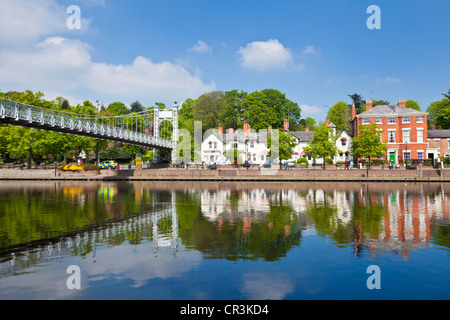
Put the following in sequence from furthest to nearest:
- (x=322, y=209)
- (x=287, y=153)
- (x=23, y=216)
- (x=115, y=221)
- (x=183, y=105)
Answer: (x=183, y=105)
(x=287, y=153)
(x=322, y=209)
(x=23, y=216)
(x=115, y=221)

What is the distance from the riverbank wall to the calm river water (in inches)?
983

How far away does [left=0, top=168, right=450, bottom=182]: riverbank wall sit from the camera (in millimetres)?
49969

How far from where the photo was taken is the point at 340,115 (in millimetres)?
101500

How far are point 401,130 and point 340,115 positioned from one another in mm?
39229

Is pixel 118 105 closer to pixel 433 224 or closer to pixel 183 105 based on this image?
pixel 183 105

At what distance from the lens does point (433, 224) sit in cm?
2056

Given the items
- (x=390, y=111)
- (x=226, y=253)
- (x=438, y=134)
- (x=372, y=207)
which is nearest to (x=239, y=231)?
(x=226, y=253)

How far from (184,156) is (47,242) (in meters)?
55.8

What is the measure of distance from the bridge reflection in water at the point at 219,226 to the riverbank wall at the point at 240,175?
18940 mm

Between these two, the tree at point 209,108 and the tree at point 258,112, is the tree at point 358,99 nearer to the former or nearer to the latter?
the tree at point 258,112

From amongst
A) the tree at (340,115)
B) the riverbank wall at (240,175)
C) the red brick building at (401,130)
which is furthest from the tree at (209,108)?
the red brick building at (401,130)

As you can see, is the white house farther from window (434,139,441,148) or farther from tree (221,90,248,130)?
window (434,139,441,148)

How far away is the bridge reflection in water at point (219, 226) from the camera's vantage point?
Answer: 50.0 ft
